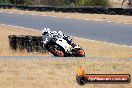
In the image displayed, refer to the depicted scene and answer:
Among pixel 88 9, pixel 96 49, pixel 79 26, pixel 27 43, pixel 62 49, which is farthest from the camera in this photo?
pixel 88 9

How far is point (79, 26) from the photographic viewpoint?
33.1 meters

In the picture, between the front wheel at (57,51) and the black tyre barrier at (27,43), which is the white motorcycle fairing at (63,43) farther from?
the black tyre barrier at (27,43)

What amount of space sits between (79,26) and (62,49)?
1556 cm

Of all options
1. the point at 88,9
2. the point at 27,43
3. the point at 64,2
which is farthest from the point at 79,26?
the point at 64,2

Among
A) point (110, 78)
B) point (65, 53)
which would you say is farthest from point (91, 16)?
point (110, 78)

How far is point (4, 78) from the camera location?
12891 millimetres

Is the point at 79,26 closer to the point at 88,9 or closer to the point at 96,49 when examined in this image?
the point at 88,9

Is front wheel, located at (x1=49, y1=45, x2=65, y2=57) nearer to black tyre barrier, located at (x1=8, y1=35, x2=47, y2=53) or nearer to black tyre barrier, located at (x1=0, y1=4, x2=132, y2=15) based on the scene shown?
black tyre barrier, located at (x1=8, y1=35, x2=47, y2=53)

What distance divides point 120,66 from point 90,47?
9003 millimetres

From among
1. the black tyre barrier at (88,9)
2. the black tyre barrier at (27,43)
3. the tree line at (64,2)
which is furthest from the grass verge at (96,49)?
the tree line at (64,2)

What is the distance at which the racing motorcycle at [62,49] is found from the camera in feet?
57.7

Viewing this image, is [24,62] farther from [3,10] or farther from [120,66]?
[3,10]

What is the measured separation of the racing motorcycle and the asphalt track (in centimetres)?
765

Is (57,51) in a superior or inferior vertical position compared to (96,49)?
superior
